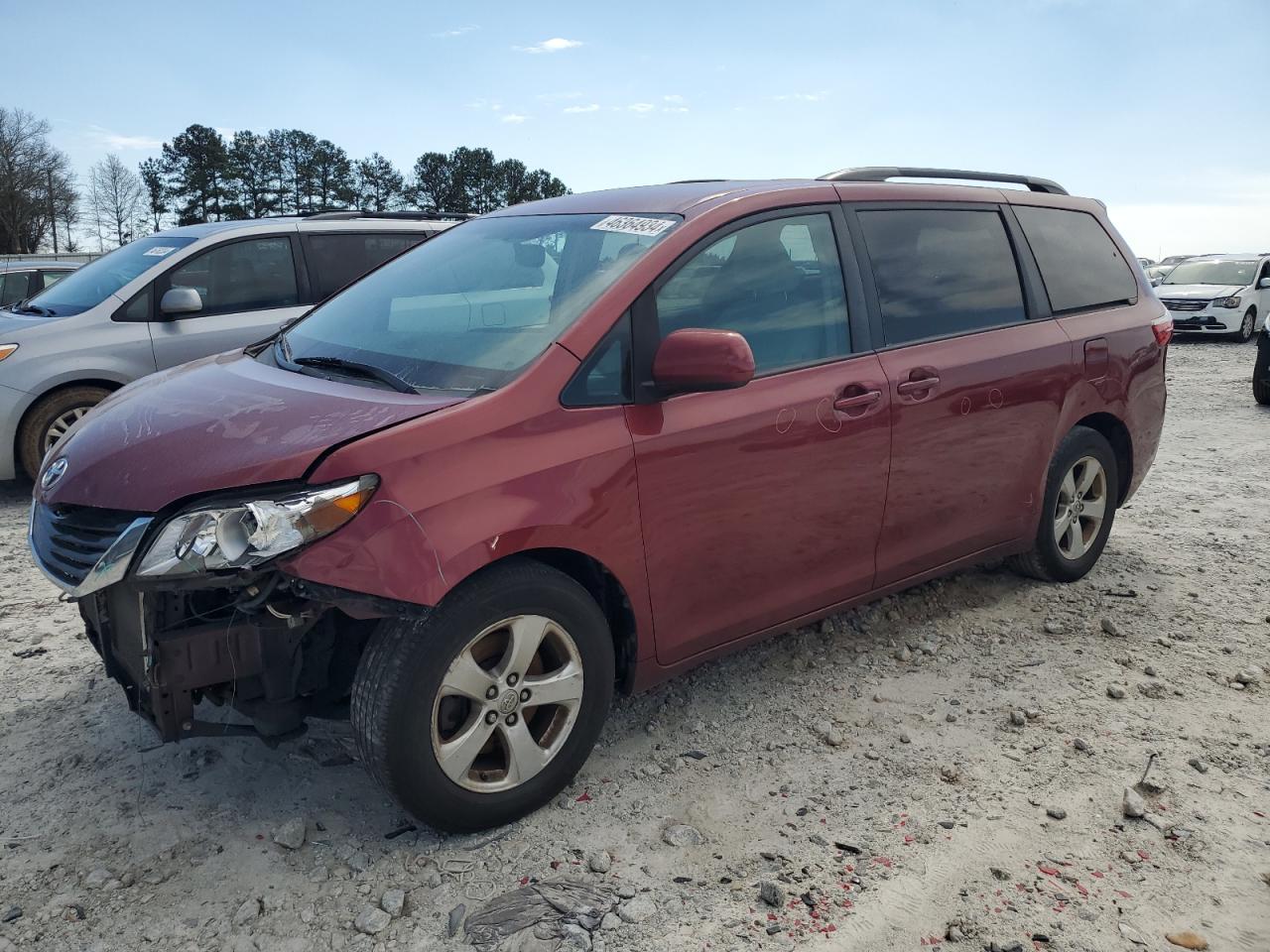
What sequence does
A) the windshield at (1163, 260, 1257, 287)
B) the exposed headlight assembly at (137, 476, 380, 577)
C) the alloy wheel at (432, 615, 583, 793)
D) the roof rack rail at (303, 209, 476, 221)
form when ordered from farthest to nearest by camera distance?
the windshield at (1163, 260, 1257, 287)
the roof rack rail at (303, 209, 476, 221)
the alloy wheel at (432, 615, 583, 793)
the exposed headlight assembly at (137, 476, 380, 577)

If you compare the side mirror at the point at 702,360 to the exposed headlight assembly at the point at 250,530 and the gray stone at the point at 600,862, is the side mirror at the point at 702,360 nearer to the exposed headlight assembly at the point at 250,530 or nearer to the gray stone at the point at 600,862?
the exposed headlight assembly at the point at 250,530

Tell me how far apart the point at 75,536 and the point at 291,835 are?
103 cm

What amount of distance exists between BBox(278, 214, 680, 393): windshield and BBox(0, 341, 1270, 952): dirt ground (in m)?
1.19

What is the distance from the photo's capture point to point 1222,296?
18938 millimetres

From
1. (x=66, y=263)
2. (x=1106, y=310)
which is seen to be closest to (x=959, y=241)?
(x=1106, y=310)

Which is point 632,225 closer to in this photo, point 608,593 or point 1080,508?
point 608,593

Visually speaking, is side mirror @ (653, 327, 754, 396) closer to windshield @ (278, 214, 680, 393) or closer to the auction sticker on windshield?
windshield @ (278, 214, 680, 393)

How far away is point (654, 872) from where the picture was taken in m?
2.79

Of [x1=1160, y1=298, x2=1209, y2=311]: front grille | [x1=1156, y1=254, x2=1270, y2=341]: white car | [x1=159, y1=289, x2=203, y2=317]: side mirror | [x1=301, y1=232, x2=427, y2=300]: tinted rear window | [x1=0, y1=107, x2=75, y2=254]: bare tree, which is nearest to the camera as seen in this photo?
[x1=159, y1=289, x2=203, y2=317]: side mirror

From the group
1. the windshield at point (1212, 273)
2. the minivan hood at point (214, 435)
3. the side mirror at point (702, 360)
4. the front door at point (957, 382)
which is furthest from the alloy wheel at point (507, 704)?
the windshield at point (1212, 273)

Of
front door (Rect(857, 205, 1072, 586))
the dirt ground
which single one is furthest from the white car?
the dirt ground

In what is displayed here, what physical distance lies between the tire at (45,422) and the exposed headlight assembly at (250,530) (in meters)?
4.74

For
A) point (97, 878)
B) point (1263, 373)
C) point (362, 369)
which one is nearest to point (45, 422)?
point (362, 369)

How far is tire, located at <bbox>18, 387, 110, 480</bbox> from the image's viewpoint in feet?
22.0
